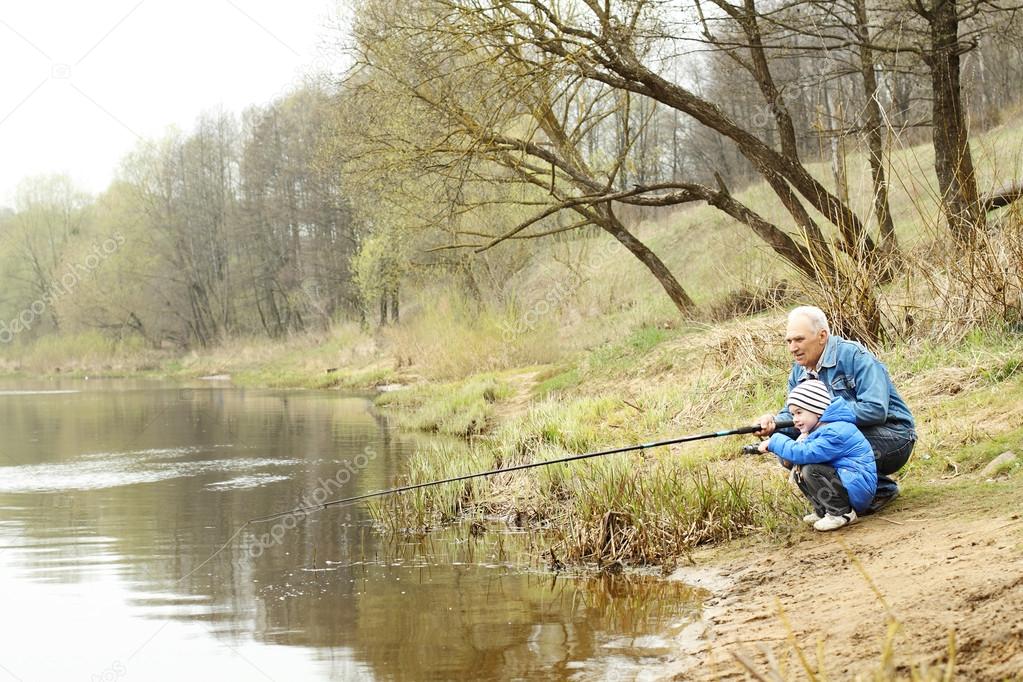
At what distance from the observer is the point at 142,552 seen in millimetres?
8859

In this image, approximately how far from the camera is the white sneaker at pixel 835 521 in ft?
20.4

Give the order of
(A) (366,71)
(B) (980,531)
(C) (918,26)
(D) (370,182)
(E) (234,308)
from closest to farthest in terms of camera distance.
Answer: (B) (980,531), (C) (918,26), (D) (370,182), (A) (366,71), (E) (234,308)

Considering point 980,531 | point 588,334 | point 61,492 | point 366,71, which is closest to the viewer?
point 980,531

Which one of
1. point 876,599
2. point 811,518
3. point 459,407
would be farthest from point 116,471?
point 876,599

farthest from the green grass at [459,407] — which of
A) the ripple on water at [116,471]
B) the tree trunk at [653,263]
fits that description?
the tree trunk at [653,263]

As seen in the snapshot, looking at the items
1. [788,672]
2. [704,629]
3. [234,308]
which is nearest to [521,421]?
[704,629]

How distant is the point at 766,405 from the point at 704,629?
5.33 meters

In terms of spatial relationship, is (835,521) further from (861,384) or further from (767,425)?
(861,384)

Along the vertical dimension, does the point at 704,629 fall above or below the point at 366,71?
below

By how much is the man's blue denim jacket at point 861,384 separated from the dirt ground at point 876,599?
617 mm

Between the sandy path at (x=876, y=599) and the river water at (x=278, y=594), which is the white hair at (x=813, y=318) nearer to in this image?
the sandy path at (x=876, y=599)

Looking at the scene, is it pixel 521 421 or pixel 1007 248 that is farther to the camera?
pixel 521 421

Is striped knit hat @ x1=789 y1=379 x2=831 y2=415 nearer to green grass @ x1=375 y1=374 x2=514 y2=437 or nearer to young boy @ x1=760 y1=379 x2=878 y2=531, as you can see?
young boy @ x1=760 y1=379 x2=878 y2=531

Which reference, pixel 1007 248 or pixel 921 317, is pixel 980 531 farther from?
pixel 921 317
